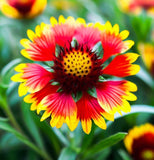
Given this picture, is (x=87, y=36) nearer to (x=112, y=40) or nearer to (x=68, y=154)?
(x=112, y=40)

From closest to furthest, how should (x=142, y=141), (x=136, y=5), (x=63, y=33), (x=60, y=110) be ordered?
(x=60, y=110) → (x=63, y=33) → (x=142, y=141) → (x=136, y=5)

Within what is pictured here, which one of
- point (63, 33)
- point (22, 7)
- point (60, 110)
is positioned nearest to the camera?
point (60, 110)

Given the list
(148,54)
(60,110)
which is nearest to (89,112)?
(60,110)

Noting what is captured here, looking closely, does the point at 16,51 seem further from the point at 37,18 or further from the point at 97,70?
the point at 97,70

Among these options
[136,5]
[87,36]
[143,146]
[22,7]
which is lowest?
[143,146]

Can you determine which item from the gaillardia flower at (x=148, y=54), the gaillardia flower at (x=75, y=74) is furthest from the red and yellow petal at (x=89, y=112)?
the gaillardia flower at (x=148, y=54)

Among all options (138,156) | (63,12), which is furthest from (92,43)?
(63,12)

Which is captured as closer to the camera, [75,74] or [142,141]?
[75,74]

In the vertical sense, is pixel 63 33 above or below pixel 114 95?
above
